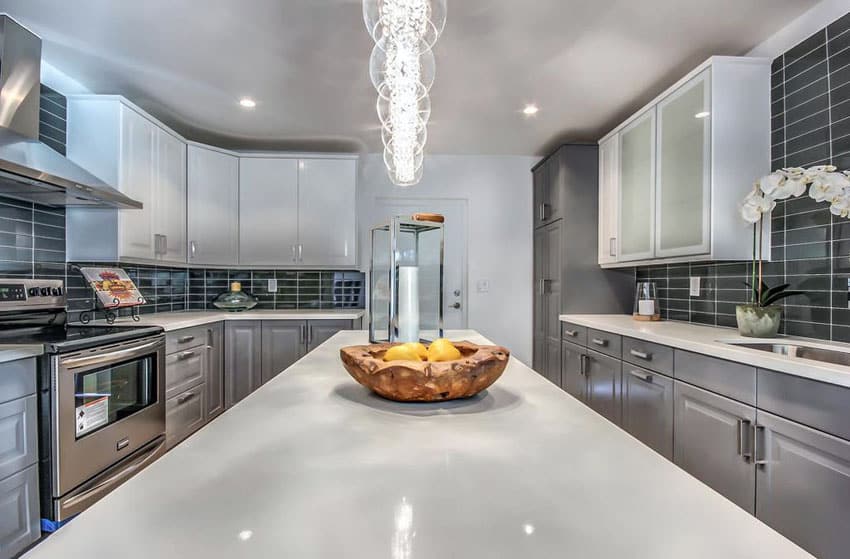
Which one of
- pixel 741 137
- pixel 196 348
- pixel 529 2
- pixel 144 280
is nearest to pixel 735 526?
pixel 529 2

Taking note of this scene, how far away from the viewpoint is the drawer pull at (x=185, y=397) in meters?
2.74

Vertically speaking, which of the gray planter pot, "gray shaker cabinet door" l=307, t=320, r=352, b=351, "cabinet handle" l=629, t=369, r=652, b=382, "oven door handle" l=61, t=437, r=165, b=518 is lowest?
"oven door handle" l=61, t=437, r=165, b=518

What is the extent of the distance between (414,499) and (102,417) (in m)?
2.16

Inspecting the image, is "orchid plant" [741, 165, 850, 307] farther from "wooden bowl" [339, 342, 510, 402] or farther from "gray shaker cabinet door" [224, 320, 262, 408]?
"gray shaker cabinet door" [224, 320, 262, 408]

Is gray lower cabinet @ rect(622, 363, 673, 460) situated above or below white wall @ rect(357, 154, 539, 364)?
below

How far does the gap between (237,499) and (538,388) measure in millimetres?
706

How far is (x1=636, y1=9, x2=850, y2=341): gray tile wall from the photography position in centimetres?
177

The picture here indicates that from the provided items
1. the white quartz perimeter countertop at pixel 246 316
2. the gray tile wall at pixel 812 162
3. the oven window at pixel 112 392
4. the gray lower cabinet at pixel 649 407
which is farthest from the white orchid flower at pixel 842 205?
the oven window at pixel 112 392

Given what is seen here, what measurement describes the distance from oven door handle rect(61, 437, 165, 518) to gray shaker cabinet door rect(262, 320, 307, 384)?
1.04m

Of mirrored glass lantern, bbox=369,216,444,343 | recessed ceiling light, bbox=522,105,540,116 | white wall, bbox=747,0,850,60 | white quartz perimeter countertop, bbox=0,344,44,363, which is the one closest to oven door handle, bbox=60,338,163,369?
white quartz perimeter countertop, bbox=0,344,44,363

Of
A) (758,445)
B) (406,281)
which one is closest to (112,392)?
(406,281)

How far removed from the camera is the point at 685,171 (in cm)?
234

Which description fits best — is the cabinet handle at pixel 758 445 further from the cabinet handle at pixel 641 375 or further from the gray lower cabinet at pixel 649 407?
the cabinet handle at pixel 641 375

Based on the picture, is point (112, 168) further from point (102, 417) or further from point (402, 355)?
point (402, 355)
